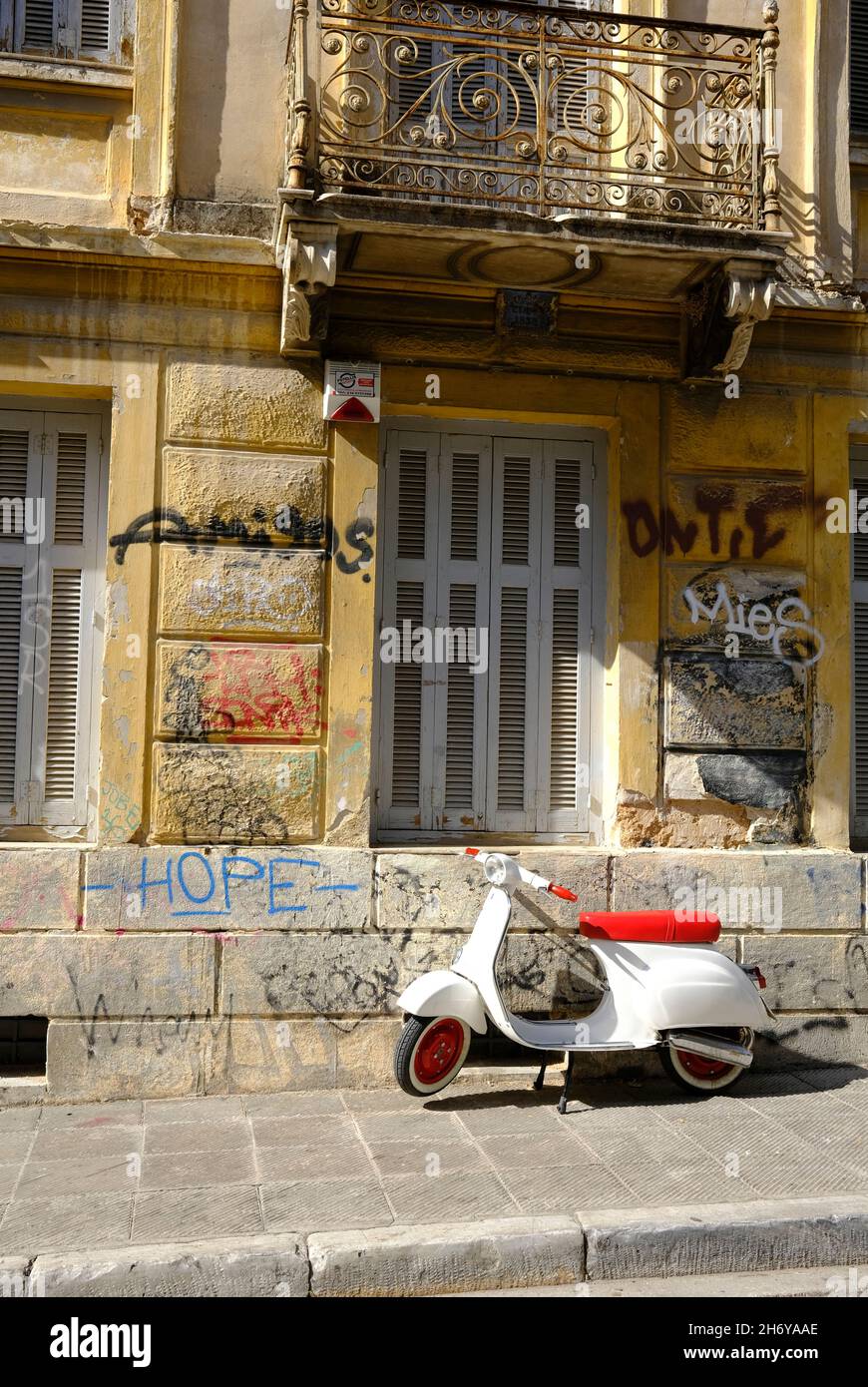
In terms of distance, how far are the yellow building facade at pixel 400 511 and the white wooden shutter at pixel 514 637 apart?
2 cm

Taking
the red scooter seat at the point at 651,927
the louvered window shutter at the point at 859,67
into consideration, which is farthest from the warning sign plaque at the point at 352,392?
the louvered window shutter at the point at 859,67

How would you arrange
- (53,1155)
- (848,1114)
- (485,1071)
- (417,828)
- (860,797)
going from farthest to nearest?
(860,797)
(417,828)
(485,1071)
(848,1114)
(53,1155)

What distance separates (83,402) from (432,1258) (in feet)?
15.3

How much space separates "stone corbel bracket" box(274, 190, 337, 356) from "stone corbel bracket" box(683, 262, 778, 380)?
2025mm

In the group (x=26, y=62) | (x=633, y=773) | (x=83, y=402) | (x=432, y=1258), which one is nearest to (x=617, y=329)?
(x=633, y=773)

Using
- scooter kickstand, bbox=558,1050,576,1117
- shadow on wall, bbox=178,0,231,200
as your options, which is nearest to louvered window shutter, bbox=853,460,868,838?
scooter kickstand, bbox=558,1050,576,1117

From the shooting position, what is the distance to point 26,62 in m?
6.66

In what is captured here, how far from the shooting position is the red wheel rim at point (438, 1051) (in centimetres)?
596

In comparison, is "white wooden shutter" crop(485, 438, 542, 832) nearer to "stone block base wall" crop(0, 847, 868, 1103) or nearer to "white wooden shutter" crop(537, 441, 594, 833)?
"white wooden shutter" crop(537, 441, 594, 833)

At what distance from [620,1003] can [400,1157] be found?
1.41 m

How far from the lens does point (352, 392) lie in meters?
6.79

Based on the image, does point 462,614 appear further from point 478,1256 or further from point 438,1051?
point 478,1256

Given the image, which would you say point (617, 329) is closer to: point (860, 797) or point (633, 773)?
point (633, 773)

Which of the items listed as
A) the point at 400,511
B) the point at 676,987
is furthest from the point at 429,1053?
the point at 400,511
